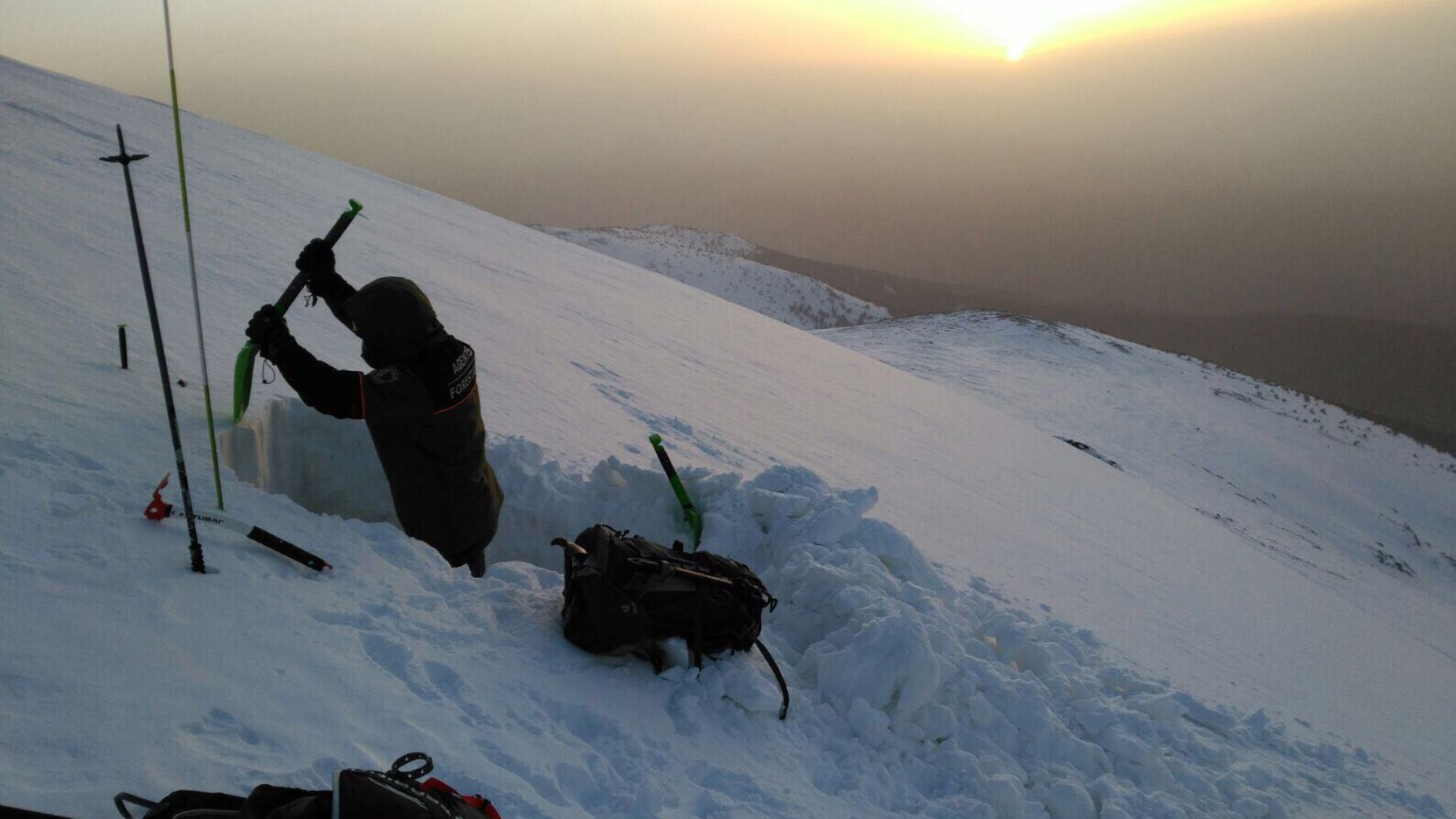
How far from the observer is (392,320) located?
12.2 ft

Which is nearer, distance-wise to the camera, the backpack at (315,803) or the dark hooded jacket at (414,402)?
the backpack at (315,803)

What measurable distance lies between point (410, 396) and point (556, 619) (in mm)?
1118

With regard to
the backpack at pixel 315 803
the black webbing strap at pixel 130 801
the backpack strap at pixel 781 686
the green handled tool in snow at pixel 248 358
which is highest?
the green handled tool in snow at pixel 248 358

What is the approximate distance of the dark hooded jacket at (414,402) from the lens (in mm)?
3482

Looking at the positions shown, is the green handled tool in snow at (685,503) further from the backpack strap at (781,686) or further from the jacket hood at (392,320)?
the jacket hood at (392,320)

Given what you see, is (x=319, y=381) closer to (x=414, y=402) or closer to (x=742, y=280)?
(x=414, y=402)

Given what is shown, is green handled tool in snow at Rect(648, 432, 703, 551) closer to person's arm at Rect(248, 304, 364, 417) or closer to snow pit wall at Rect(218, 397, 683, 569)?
snow pit wall at Rect(218, 397, 683, 569)

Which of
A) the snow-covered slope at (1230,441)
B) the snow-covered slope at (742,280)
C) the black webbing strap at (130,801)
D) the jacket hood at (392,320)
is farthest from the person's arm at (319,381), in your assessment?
the snow-covered slope at (742,280)

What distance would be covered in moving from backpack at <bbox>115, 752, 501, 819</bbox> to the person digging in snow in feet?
5.08

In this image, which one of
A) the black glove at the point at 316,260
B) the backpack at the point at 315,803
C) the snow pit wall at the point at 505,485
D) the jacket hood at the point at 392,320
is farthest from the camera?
the snow pit wall at the point at 505,485

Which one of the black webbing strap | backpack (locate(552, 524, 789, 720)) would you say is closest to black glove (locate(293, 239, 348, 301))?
backpack (locate(552, 524, 789, 720))

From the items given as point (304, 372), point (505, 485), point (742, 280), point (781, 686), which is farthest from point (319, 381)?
point (742, 280)

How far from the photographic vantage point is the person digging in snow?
3428 millimetres

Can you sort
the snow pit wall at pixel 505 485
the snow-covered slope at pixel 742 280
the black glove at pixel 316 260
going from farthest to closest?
the snow-covered slope at pixel 742 280 → the snow pit wall at pixel 505 485 → the black glove at pixel 316 260
